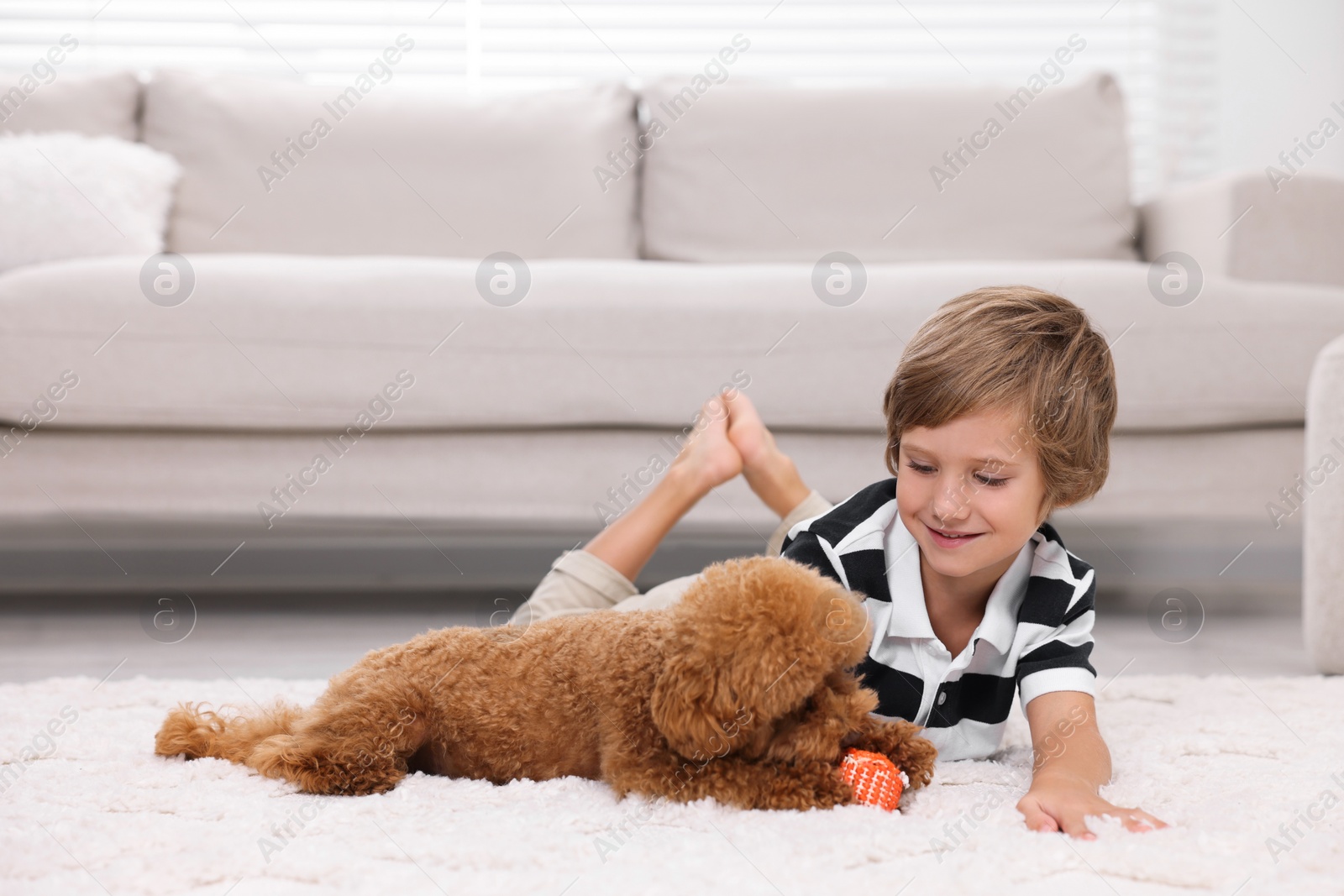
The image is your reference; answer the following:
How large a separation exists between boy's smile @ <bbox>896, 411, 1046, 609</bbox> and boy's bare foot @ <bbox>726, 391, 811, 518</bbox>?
413 mm

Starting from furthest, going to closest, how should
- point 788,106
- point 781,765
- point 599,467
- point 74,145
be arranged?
point 788,106 → point 74,145 → point 599,467 → point 781,765

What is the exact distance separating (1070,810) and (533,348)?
1064 millimetres

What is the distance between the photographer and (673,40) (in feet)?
9.70

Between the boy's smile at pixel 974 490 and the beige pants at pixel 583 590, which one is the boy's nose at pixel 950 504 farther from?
the beige pants at pixel 583 590

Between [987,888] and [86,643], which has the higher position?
[86,643]

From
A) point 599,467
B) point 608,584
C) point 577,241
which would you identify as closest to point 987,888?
point 608,584

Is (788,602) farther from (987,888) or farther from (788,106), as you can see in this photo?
(788,106)

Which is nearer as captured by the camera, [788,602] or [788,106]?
[788,602]

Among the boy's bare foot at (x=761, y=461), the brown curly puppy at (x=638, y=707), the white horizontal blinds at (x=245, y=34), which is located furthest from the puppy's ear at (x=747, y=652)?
the white horizontal blinds at (x=245, y=34)

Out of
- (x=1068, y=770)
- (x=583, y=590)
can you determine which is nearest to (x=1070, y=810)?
(x=1068, y=770)

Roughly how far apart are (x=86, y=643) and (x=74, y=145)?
105cm

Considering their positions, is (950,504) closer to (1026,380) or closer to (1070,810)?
(1026,380)

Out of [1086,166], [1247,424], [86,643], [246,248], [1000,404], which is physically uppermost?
[1086,166]

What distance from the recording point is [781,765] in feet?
2.54
